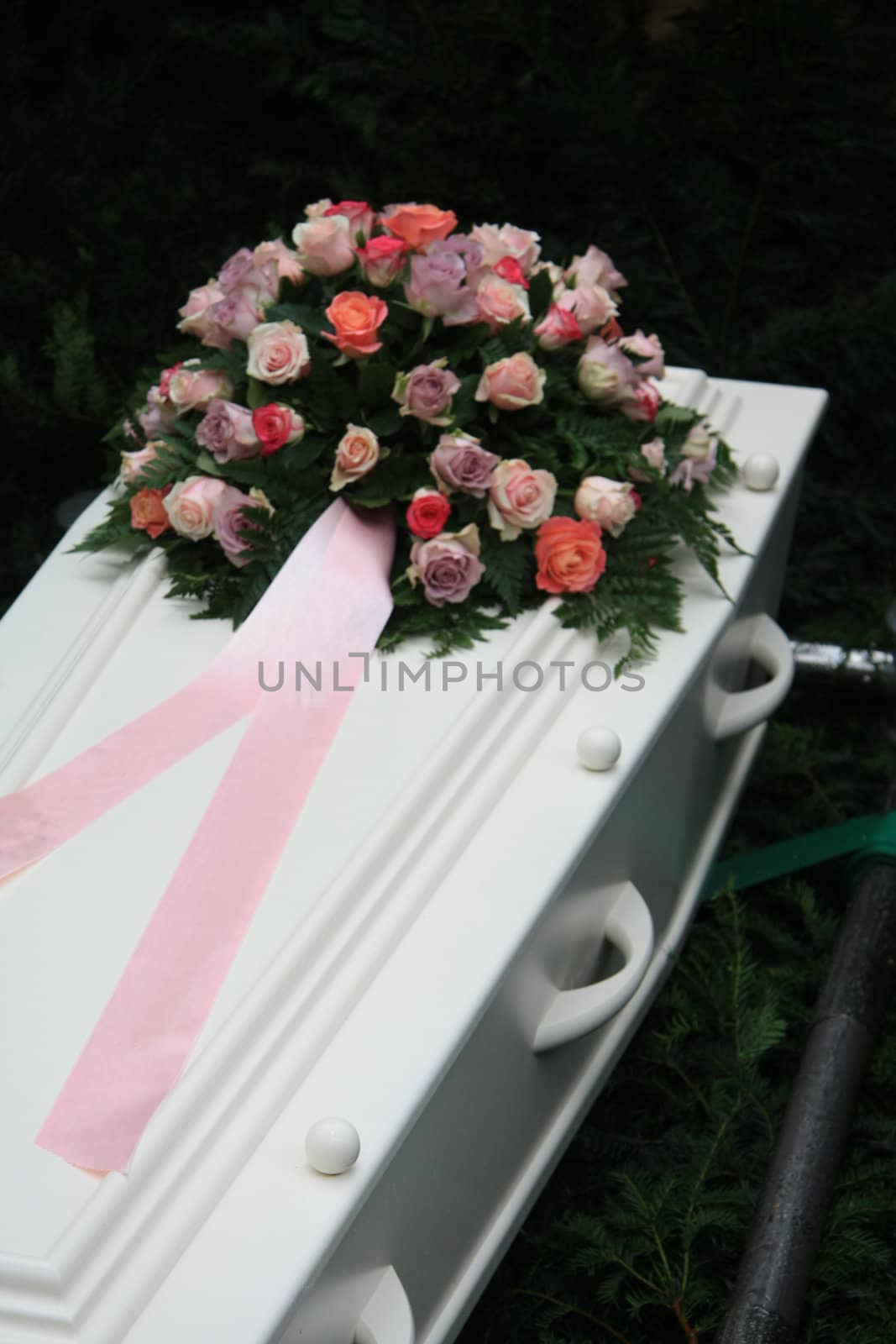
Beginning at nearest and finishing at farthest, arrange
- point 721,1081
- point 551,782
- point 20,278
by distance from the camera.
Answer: point 551,782
point 721,1081
point 20,278

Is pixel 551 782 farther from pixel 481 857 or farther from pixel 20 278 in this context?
pixel 20 278

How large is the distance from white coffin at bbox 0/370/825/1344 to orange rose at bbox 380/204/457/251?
54cm

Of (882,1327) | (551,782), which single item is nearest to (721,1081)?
(882,1327)

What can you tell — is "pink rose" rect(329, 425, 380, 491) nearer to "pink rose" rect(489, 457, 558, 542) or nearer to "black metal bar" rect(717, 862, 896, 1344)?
"pink rose" rect(489, 457, 558, 542)

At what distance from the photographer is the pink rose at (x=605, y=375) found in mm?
1966

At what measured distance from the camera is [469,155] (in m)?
3.38

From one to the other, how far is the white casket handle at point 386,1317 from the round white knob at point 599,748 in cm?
58

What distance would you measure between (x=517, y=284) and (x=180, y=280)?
166 centimetres

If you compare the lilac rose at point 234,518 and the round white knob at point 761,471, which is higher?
the lilac rose at point 234,518

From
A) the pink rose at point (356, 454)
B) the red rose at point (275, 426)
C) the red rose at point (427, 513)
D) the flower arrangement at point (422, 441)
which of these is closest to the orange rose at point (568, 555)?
the flower arrangement at point (422, 441)

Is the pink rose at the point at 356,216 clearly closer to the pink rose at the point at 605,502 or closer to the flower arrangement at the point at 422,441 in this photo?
the flower arrangement at the point at 422,441

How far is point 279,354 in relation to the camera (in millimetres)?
1873

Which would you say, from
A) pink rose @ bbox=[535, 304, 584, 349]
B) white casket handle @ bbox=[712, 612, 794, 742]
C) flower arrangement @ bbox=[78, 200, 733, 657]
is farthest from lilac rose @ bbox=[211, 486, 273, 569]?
white casket handle @ bbox=[712, 612, 794, 742]

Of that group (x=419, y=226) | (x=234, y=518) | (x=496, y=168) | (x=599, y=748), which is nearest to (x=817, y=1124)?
(x=599, y=748)
